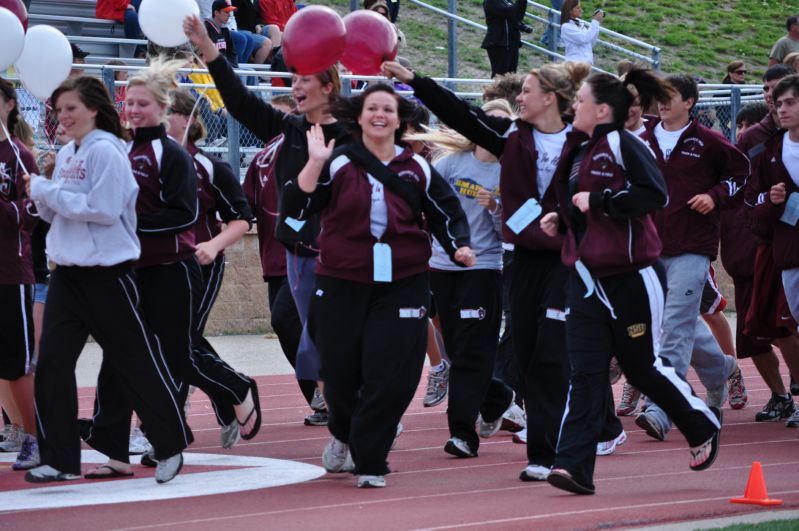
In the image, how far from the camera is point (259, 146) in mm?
14383

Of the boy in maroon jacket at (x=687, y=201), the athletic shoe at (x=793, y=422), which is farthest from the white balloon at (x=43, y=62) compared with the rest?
the athletic shoe at (x=793, y=422)

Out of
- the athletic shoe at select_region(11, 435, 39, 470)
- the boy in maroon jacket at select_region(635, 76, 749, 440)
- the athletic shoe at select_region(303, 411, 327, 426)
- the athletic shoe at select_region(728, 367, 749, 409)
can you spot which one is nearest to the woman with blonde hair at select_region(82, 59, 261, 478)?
the athletic shoe at select_region(11, 435, 39, 470)

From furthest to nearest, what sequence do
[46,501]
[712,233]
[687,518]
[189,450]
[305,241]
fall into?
[712,233] < [189,450] < [305,241] < [46,501] < [687,518]

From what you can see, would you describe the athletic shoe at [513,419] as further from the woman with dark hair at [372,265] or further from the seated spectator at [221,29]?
the seated spectator at [221,29]

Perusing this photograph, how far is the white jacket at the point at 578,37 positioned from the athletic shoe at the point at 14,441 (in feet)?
41.9

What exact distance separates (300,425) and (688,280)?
273cm

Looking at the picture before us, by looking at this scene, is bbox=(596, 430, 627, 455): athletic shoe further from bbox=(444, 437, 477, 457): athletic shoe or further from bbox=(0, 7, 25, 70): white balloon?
bbox=(0, 7, 25, 70): white balloon

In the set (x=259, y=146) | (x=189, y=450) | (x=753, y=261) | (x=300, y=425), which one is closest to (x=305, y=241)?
(x=189, y=450)

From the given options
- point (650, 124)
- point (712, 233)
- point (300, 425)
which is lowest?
point (300, 425)

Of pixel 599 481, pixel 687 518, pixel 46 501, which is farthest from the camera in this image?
pixel 599 481

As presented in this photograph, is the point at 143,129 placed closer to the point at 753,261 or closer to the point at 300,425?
the point at 300,425

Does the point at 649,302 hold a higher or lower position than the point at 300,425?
higher

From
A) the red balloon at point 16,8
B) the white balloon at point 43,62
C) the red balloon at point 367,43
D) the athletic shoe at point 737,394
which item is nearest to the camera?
the red balloon at point 367,43

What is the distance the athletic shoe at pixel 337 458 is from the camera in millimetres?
7611
